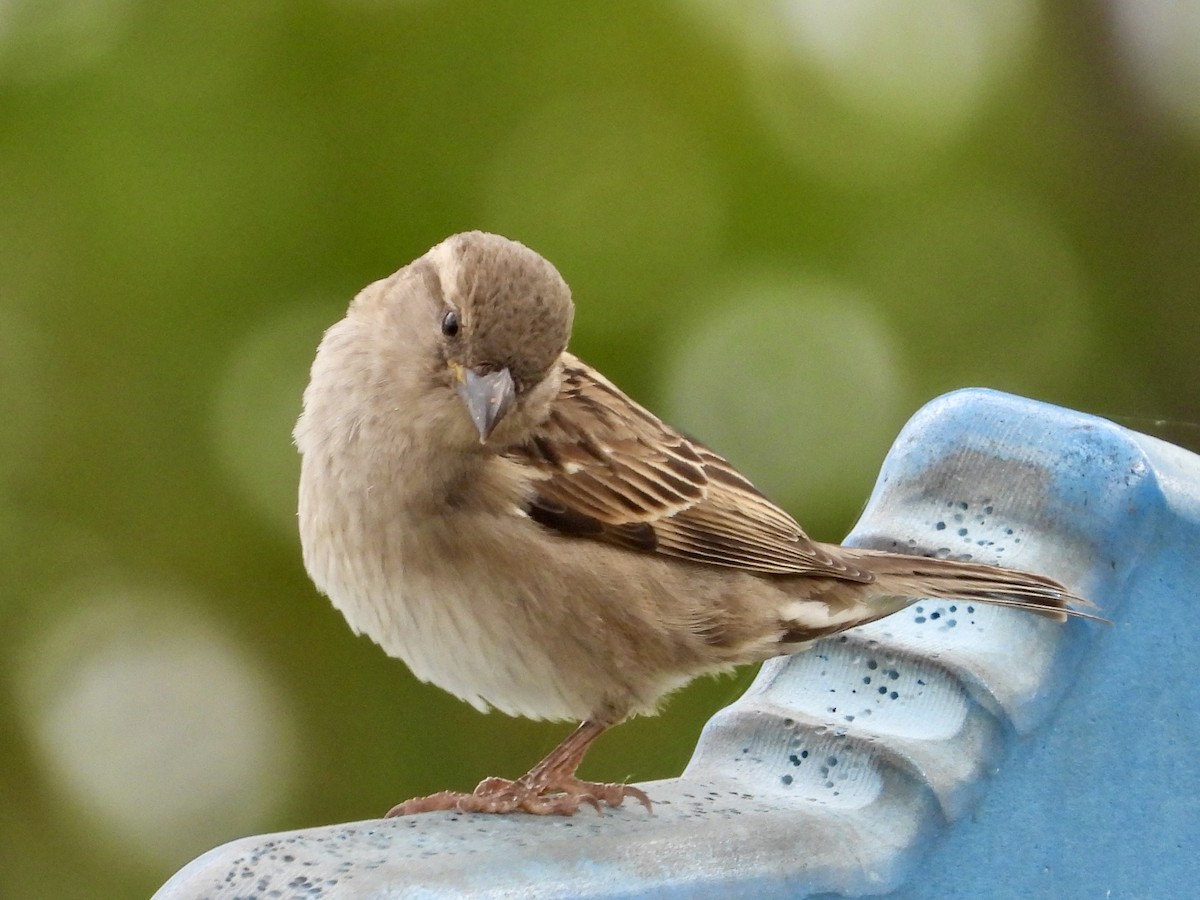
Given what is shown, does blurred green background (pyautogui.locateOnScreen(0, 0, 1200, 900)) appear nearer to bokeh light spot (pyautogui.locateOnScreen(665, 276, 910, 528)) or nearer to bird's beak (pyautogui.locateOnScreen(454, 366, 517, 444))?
bokeh light spot (pyautogui.locateOnScreen(665, 276, 910, 528))

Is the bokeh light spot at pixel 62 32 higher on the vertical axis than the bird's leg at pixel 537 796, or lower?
higher

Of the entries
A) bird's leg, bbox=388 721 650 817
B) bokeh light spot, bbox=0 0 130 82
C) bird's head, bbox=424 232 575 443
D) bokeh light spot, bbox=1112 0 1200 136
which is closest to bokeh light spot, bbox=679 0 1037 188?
bokeh light spot, bbox=1112 0 1200 136

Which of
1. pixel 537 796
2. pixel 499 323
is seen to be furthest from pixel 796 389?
pixel 537 796

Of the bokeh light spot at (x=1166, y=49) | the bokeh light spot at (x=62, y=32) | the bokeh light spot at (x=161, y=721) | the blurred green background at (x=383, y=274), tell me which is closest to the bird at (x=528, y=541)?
the blurred green background at (x=383, y=274)

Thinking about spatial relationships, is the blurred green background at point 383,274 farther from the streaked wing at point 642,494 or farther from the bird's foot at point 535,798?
the bird's foot at point 535,798

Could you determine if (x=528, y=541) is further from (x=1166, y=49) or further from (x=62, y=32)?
(x=1166, y=49)

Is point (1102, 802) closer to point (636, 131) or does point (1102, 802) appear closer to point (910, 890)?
point (910, 890)

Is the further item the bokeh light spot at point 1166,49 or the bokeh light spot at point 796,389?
the bokeh light spot at point 1166,49
